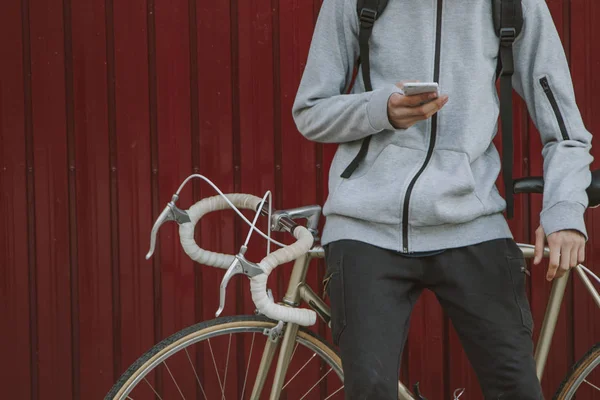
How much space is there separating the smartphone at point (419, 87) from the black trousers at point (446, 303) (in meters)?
0.48

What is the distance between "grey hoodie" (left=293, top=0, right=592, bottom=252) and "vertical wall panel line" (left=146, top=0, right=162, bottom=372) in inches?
53.3

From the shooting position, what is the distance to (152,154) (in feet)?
11.6

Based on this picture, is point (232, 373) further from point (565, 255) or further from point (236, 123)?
point (565, 255)

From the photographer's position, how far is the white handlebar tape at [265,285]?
226 cm

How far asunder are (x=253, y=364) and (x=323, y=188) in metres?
0.86

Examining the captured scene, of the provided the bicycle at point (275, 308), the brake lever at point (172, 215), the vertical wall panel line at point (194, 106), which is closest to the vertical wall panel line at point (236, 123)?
the vertical wall panel line at point (194, 106)

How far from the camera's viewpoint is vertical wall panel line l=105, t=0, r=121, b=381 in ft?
11.6

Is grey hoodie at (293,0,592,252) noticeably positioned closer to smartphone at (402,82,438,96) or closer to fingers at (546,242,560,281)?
fingers at (546,242,560,281)

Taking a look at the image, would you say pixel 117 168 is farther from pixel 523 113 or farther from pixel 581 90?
pixel 581 90

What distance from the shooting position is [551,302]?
108 inches

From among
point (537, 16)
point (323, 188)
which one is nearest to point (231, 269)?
point (537, 16)

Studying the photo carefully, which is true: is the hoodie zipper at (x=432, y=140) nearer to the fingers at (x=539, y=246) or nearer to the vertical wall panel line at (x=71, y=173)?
the fingers at (x=539, y=246)

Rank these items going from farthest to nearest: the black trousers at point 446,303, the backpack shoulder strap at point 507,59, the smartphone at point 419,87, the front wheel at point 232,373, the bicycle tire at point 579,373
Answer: the front wheel at point 232,373 → the bicycle tire at point 579,373 → the backpack shoulder strap at point 507,59 → the black trousers at point 446,303 → the smartphone at point 419,87

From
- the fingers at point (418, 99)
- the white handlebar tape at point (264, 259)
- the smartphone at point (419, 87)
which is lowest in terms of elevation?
the white handlebar tape at point (264, 259)
